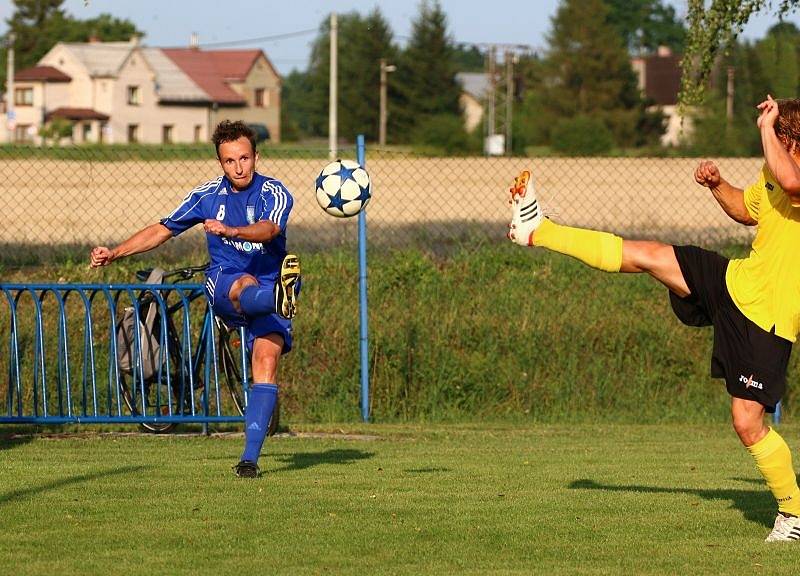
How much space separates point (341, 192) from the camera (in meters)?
9.60

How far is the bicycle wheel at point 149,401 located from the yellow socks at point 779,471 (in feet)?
19.0

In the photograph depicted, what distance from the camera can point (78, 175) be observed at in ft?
112

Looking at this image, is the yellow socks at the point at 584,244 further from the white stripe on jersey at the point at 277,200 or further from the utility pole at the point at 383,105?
the utility pole at the point at 383,105

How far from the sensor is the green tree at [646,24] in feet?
452

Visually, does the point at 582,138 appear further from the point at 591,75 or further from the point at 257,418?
the point at 257,418

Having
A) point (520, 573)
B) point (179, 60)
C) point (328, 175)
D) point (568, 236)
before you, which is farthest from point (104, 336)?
point (179, 60)

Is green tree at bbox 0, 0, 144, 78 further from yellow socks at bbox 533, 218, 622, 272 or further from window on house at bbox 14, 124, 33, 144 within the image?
yellow socks at bbox 533, 218, 622, 272

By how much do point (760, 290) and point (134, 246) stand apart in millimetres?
4045

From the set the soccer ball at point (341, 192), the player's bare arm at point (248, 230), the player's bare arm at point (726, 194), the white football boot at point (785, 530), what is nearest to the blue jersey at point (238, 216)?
the player's bare arm at point (248, 230)

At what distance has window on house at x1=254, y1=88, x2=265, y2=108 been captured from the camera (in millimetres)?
110250

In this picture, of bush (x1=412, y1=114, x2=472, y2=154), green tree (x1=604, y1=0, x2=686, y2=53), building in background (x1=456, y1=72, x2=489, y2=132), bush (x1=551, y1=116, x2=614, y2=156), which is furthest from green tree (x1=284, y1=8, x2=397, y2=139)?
green tree (x1=604, y1=0, x2=686, y2=53)

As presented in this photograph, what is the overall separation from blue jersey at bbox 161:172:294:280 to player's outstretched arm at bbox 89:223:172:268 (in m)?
0.09

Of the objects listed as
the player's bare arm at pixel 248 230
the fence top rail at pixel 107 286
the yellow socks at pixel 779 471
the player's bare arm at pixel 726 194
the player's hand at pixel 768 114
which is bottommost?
the yellow socks at pixel 779 471

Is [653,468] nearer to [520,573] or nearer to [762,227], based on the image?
[762,227]
